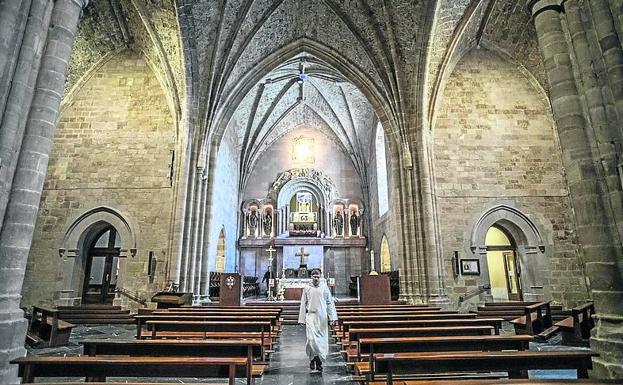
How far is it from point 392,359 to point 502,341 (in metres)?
1.73

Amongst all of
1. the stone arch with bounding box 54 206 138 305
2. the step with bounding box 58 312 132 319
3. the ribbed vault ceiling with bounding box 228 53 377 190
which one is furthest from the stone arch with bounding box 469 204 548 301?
the stone arch with bounding box 54 206 138 305

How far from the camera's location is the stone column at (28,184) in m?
3.66

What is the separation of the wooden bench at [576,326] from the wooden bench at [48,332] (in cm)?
1026

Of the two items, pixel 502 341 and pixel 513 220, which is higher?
pixel 513 220

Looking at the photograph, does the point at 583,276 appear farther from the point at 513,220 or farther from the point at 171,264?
the point at 171,264

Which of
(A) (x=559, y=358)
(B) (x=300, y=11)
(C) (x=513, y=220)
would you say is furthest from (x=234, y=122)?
(A) (x=559, y=358)

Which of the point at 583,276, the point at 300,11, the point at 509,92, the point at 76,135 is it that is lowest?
the point at 583,276

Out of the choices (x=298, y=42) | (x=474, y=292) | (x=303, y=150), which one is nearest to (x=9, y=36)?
(x=298, y=42)

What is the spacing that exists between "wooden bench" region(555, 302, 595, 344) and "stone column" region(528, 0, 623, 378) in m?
4.13

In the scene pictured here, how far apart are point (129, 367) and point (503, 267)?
17.8m

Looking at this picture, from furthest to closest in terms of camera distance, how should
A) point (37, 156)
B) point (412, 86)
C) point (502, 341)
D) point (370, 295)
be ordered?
point (412, 86) → point (370, 295) → point (37, 156) → point (502, 341)

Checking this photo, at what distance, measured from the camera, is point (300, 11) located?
13055 millimetres

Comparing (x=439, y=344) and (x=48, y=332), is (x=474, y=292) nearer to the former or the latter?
(x=439, y=344)

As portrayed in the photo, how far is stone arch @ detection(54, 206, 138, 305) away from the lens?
11.8 m
